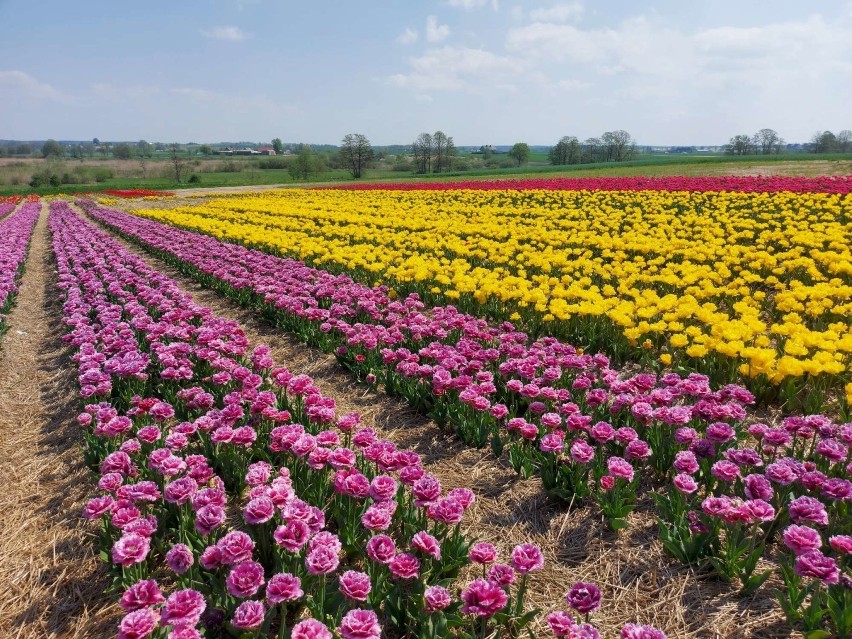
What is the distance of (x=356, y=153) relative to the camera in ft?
308

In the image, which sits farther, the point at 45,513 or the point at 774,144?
the point at 774,144

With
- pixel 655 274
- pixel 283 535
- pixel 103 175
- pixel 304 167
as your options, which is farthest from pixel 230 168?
pixel 283 535

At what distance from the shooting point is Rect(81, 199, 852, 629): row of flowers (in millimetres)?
3053

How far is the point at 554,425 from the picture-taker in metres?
4.05

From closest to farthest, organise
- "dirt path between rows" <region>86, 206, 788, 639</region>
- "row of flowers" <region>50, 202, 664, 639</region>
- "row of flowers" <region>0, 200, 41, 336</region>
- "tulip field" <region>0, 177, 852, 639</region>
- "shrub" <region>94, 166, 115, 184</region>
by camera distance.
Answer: "row of flowers" <region>50, 202, 664, 639</region>, "tulip field" <region>0, 177, 852, 639</region>, "dirt path between rows" <region>86, 206, 788, 639</region>, "row of flowers" <region>0, 200, 41, 336</region>, "shrub" <region>94, 166, 115, 184</region>

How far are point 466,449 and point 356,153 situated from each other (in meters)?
95.3

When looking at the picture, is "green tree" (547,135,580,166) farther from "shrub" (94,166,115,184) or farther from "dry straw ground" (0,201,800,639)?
"dry straw ground" (0,201,800,639)

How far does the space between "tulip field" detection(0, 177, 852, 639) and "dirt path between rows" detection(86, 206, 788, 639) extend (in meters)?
0.02

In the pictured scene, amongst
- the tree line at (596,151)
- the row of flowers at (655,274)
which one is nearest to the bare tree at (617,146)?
the tree line at (596,151)

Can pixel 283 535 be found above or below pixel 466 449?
above

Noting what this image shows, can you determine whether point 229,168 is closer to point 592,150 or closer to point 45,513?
point 592,150

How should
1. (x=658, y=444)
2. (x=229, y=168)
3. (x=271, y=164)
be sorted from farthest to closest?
1. (x=271, y=164)
2. (x=229, y=168)
3. (x=658, y=444)

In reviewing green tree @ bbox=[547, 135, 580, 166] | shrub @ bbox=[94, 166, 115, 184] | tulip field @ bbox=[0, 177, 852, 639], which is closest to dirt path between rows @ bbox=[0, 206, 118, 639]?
tulip field @ bbox=[0, 177, 852, 639]

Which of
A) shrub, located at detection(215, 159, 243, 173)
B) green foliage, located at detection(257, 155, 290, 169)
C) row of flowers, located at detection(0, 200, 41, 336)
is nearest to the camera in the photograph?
row of flowers, located at detection(0, 200, 41, 336)
